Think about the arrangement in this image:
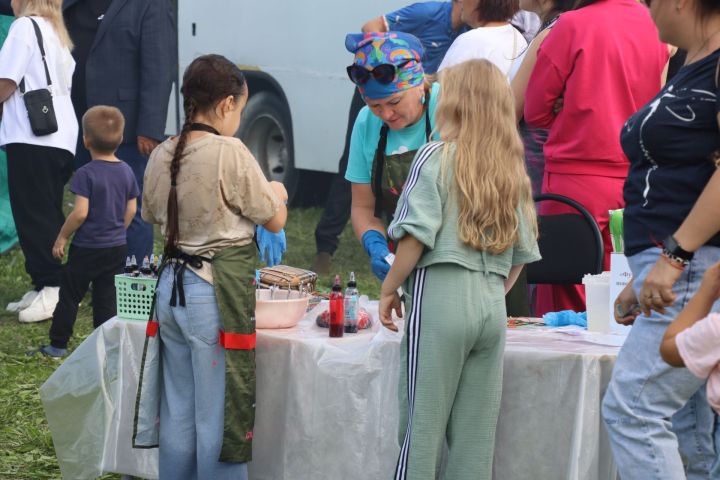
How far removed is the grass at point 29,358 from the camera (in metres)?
4.79

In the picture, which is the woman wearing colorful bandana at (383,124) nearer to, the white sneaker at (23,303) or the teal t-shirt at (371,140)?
the teal t-shirt at (371,140)

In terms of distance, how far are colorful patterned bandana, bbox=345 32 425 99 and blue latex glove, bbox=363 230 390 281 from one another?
481 mm

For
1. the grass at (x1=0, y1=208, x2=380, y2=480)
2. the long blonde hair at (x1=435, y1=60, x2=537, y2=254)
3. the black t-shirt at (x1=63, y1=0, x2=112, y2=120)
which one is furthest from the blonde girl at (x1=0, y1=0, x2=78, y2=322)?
the long blonde hair at (x1=435, y1=60, x2=537, y2=254)

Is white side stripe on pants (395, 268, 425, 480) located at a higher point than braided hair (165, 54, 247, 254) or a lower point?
lower

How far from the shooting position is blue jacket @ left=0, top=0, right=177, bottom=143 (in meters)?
7.20

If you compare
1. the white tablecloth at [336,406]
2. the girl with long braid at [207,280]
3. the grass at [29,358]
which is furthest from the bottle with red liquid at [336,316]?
the grass at [29,358]

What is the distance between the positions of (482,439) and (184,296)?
1.06m

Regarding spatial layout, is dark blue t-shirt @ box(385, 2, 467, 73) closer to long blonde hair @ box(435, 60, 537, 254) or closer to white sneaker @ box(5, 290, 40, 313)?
white sneaker @ box(5, 290, 40, 313)

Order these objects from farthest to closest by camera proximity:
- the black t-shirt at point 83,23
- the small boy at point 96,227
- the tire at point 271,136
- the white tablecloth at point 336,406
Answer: the tire at point 271,136 → the black t-shirt at point 83,23 → the small boy at point 96,227 → the white tablecloth at point 336,406

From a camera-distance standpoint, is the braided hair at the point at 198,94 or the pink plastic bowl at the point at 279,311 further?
the pink plastic bowl at the point at 279,311

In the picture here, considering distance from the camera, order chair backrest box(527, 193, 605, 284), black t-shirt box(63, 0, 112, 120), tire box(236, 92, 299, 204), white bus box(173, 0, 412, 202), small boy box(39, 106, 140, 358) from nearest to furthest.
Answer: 1. chair backrest box(527, 193, 605, 284)
2. small boy box(39, 106, 140, 358)
3. black t-shirt box(63, 0, 112, 120)
4. white bus box(173, 0, 412, 202)
5. tire box(236, 92, 299, 204)

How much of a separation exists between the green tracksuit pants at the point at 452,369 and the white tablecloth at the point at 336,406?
7.5 inches

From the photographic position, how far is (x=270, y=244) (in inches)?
160

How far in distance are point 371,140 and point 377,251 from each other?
41cm
